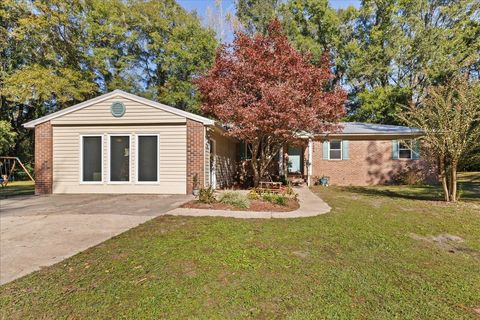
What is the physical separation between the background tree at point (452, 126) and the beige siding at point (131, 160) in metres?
8.43

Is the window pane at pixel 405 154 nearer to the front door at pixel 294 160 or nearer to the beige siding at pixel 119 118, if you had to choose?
the front door at pixel 294 160

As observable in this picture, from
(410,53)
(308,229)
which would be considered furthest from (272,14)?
(308,229)

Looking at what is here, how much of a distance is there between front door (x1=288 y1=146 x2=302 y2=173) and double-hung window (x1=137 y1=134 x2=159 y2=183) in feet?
29.1

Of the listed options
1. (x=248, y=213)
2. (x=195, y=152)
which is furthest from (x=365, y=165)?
(x=248, y=213)

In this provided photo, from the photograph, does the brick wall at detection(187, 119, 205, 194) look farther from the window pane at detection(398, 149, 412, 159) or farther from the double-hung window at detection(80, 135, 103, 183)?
the window pane at detection(398, 149, 412, 159)

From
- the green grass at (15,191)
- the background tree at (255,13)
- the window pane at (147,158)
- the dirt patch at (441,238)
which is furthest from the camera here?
the background tree at (255,13)

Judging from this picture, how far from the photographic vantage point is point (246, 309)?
2.84m

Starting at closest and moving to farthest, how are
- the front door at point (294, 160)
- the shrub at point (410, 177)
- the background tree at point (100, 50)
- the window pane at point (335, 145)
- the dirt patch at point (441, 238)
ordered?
1. the dirt patch at point (441, 238)
2. the shrub at point (410, 177)
3. the window pane at point (335, 145)
4. the front door at point (294, 160)
5. the background tree at point (100, 50)

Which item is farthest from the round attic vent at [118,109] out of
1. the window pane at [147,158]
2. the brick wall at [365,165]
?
the brick wall at [365,165]

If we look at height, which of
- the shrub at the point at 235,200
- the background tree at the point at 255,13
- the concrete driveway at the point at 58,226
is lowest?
the concrete driveway at the point at 58,226

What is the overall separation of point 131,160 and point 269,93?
19.3ft

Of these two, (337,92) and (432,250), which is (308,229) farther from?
(337,92)

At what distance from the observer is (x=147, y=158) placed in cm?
1138

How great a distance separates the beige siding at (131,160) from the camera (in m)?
11.2
